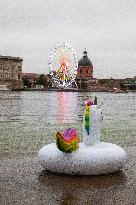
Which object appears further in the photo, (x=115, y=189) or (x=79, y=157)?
(x=79, y=157)

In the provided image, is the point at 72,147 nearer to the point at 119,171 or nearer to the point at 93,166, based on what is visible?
the point at 93,166

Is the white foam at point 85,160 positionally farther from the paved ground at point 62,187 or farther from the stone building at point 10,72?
the stone building at point 10,72

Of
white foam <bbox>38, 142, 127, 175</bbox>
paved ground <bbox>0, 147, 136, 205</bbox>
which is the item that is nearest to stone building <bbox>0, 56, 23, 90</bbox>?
paved ground <bbox>0, 147, 136, 205</bbox>

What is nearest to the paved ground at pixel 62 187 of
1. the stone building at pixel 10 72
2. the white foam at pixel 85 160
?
the white foam at pixel 85 160

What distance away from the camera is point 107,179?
33.0ft

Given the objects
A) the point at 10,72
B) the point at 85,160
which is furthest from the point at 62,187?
the point at 10,72

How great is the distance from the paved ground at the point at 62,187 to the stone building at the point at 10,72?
574 feet

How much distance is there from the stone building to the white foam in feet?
574

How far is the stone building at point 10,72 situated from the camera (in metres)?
187

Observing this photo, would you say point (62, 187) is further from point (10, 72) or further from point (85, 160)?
point (10, 72)

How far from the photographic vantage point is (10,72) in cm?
18962

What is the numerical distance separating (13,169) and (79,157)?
1835 millimetres

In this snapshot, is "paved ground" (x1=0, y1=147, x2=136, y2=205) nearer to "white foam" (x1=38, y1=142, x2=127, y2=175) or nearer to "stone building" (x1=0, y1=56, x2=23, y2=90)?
"white foam" (x1=38, y1=142, x2=127, y2=175)

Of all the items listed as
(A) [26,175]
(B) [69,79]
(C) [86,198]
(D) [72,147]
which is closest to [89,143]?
(D) [72,147]
